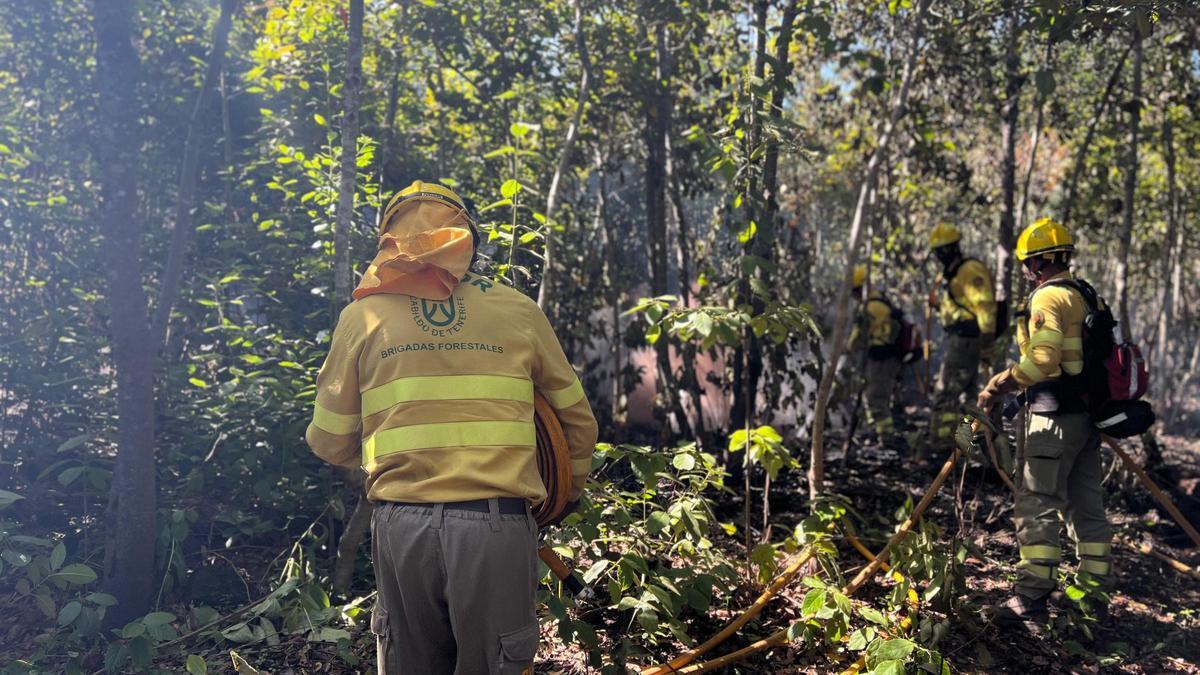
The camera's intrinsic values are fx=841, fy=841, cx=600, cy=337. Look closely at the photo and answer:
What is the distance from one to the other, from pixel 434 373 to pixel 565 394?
46 cm

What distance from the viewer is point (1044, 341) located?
4.09 meters

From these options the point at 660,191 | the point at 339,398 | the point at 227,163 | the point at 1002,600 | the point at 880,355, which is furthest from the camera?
the point at 880,355

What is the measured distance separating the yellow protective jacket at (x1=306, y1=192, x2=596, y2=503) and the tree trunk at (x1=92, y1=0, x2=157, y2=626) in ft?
5.56

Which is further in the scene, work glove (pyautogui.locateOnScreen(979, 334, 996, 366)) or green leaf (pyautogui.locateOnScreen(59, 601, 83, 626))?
work glove (pyautogui.locateOnScreen(979, 334, 996, 366))

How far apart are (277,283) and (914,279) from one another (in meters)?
7.69

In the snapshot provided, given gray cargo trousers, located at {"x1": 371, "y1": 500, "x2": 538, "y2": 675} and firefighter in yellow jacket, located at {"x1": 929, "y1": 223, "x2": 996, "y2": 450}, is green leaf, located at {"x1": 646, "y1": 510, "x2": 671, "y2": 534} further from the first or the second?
firefighter in yellow jacket, located at {"x1": 929, "y1": 223, "x2": 996, "y2": 450}

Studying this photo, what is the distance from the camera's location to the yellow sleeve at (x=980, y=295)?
660 centimetres

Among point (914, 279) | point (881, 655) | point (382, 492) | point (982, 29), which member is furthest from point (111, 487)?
point (914, 279)

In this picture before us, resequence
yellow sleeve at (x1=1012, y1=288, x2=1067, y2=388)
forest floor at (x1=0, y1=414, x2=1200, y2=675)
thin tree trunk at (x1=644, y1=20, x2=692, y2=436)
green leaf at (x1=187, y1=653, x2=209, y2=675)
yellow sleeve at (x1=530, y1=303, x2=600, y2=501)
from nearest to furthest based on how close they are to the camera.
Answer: yellow sleeve at (x1=530, y1=303, x2=600, y2=501), green leaf at (x1=187, y1=653, x2=209, y2=675), forest floor at (x1=0, y1=414, x2=1200, y2=675), yellow sleeve at (x1=1012, y1=288, x2=1067, y2=388), thin tree trunk at (x1=644, y1=20, x2=692, y2=436)

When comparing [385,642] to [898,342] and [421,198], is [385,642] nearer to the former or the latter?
[421,198]

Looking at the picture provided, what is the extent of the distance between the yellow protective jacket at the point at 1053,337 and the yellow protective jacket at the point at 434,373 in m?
2.65

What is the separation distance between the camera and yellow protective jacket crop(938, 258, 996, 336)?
662 cm

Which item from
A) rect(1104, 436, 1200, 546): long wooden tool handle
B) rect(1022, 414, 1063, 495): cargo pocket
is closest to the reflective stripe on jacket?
rect(1022, 414, 1063, 495): cargo pocket

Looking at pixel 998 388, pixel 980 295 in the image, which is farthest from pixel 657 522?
pixel 980 295
